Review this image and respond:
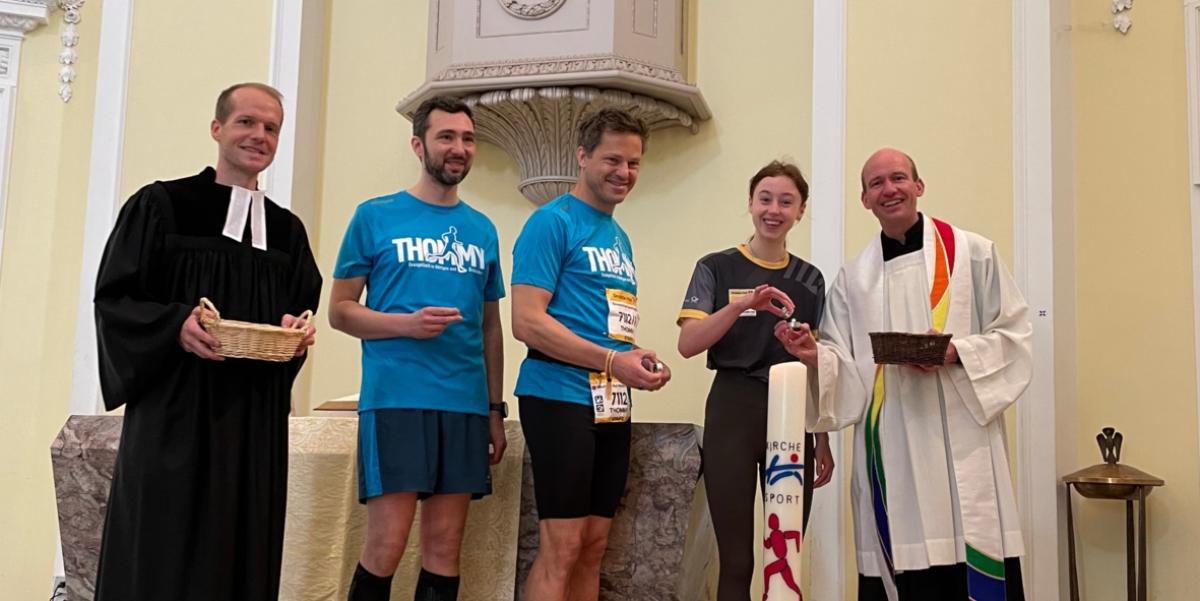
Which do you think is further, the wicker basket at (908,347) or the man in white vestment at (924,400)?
the man in white vestment at (924,400)

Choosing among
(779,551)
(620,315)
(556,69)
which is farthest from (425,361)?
(556,69)

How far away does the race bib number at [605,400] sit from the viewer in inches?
131

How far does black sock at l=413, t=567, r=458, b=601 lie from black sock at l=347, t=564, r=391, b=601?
0.09 meters

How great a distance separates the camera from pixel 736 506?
3510 millimetres

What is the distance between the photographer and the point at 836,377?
353 cm

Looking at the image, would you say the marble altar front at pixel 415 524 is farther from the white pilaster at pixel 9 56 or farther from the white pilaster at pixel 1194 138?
the white pilaster at pixel 9 56

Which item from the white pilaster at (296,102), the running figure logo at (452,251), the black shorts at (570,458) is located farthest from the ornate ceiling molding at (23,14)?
the black shorts at (570,458)

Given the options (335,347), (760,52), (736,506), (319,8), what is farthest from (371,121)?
(736,506)

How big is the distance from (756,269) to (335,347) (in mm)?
2834

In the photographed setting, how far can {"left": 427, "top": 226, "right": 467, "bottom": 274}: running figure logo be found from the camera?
337cm

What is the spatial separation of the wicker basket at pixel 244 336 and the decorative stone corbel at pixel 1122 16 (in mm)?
3827

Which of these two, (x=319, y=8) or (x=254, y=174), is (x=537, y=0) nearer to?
(x=319, y=8)

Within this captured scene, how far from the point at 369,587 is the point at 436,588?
18 centimetres

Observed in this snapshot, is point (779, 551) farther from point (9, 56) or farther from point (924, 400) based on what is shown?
point (9, 56)
